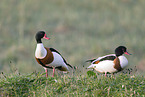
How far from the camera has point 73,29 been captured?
634 inches

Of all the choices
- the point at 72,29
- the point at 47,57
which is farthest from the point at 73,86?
the point at 72,29

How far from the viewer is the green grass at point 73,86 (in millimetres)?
5512

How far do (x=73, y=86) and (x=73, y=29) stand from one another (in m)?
10.5

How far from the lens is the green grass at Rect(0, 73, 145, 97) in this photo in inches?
217

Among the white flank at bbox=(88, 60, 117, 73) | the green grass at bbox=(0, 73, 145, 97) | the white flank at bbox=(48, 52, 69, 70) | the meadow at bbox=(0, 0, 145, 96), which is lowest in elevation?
the green grass at bbox=(0, 73, 145, 97)

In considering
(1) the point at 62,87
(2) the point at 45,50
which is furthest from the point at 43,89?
(2) the point at 45,50

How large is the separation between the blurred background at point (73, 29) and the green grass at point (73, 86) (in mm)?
5629

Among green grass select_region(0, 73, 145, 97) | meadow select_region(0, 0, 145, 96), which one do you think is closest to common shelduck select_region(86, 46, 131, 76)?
green grass select_region(0, 73, 145, 97)

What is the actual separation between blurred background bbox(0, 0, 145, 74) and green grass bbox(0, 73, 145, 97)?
18.5 ft

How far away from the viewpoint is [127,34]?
15586 mm

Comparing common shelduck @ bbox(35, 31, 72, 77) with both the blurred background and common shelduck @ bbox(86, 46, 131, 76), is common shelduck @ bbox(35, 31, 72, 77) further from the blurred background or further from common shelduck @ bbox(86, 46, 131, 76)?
the blurred background

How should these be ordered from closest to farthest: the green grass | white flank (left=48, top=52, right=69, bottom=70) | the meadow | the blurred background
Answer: the green grass → white flank (left=48, top=52, right=69, bottom=70) → the meadow → the blurred background

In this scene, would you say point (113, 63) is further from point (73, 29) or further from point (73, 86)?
point (73, 29)

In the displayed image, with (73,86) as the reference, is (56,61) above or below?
above
